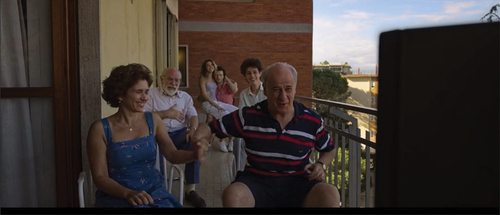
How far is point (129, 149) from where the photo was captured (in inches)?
77.2

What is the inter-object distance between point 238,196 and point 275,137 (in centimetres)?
34

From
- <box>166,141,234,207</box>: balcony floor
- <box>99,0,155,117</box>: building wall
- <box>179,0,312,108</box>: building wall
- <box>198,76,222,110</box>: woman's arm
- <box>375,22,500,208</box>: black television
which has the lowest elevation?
<box>166,141,234,207</box>: balcony floor

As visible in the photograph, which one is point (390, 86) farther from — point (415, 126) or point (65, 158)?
point (65, 158)

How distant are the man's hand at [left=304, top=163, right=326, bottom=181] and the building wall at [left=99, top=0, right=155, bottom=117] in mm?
1557

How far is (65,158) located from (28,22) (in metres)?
0.79

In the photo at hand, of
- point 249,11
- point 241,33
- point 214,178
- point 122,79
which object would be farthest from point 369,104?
point 249,11

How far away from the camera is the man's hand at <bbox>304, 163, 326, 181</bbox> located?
1.89 metres

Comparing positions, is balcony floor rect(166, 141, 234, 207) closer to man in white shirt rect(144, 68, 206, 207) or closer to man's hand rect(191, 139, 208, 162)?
man in white shirt rect(144, 68, 206, 207)

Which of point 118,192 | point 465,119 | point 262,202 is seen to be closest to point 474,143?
point 465,119

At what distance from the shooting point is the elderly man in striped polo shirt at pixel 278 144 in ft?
6.21

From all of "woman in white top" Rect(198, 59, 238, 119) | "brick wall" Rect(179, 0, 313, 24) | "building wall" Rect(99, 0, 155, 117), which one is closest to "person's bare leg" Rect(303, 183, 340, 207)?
"building wall" Rect(99, 0, 155, 117)

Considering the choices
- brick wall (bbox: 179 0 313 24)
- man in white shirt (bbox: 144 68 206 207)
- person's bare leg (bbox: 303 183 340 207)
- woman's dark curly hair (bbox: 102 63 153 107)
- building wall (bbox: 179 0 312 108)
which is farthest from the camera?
building wall (bbox: 179 0 312 108)

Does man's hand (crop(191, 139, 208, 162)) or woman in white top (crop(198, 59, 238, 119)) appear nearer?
man's hand (crop(191, 139, 208, 162))

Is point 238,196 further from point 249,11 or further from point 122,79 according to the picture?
point 249,11
